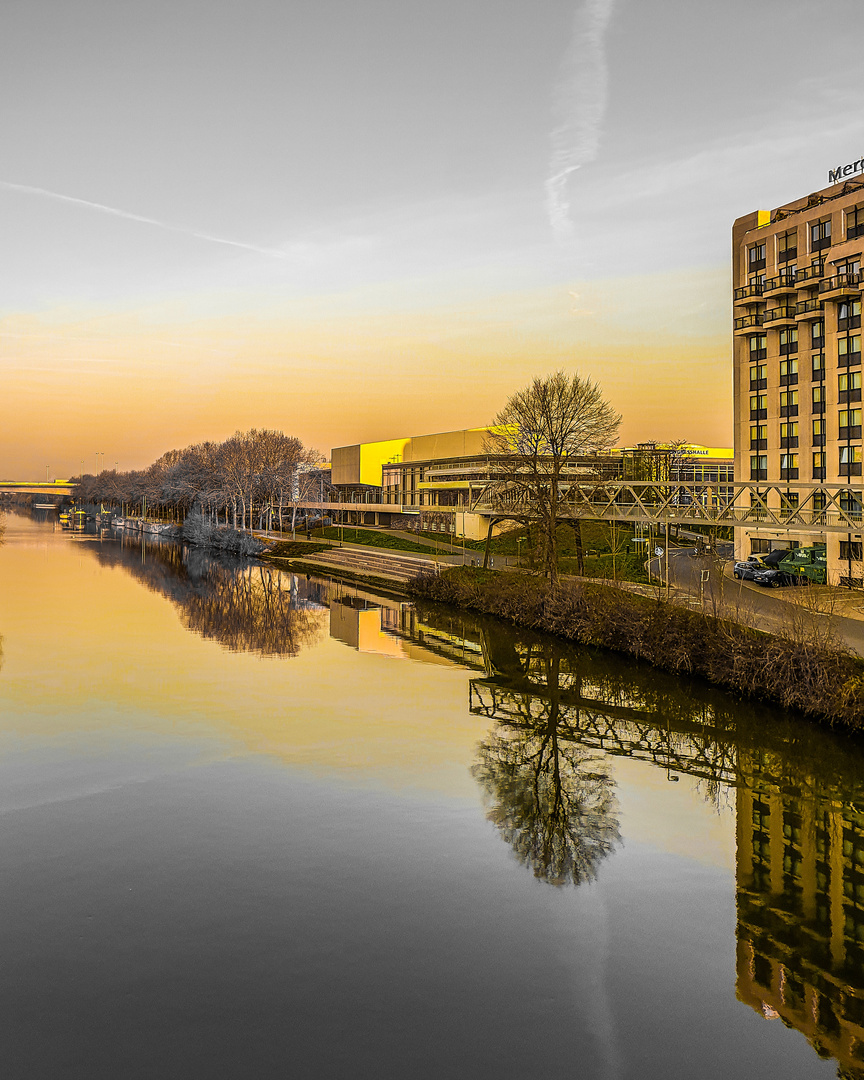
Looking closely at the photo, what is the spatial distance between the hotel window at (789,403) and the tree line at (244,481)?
50.5 meters

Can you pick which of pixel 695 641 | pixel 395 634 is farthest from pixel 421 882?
pixel 395 634

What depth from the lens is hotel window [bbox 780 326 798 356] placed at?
1855 inches

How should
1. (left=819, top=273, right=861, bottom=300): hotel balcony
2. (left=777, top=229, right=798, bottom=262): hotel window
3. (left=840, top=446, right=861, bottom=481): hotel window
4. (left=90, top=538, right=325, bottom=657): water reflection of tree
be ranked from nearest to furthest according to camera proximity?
(left=90, top=538, right=325, bottom=657): water reflection of tree, (left=819, top=273, right=861, bottom=300): hotel balcony, (left=840, top=446, right=861, bottom=481): hotel window, (left=777, top=229, right=798, bottom=262): hotel window

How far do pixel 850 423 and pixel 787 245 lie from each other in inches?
486

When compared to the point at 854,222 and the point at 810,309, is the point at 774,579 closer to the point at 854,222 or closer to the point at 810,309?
the point at 810,309

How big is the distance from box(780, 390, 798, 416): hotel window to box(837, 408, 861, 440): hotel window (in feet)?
15.4

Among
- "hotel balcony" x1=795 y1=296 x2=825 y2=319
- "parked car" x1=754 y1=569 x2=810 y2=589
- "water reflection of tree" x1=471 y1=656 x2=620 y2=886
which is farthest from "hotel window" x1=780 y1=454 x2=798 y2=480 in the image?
"water reflection of tree" x1=471 y1=656 x2=620 y2=886

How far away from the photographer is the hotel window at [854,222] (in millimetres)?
42125

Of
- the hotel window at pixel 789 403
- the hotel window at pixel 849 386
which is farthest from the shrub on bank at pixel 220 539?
the hotel window at pixel 849 386

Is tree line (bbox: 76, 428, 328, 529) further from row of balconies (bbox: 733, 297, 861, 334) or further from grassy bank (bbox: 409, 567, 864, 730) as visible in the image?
grassy bank (bbox: 409, 567, 864, 730)

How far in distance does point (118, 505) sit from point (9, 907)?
165 meters

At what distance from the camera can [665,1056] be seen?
7395 mm

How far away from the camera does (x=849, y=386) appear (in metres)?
42.4

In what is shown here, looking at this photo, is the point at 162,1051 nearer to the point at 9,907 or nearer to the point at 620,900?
the point at 9,907
